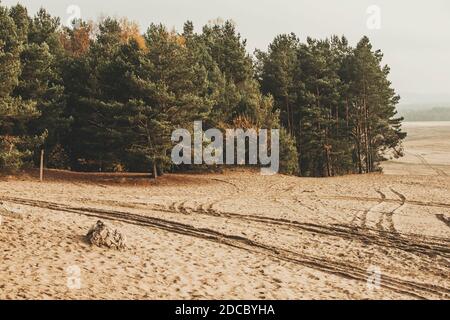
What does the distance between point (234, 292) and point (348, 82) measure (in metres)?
47.0

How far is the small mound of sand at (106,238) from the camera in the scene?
14.0 meters

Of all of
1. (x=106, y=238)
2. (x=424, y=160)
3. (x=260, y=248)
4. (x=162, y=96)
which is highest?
(x=162, y=96)

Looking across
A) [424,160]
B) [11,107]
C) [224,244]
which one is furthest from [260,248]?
[424,160]

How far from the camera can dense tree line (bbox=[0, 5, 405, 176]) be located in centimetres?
3306

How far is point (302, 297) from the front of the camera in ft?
36.1

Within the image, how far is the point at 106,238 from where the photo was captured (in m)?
14.1

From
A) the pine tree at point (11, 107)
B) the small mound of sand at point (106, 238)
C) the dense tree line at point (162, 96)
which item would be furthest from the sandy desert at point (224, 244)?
the dense tree line at point (162, 96)

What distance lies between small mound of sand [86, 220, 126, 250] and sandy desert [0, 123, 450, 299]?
0.80 ft

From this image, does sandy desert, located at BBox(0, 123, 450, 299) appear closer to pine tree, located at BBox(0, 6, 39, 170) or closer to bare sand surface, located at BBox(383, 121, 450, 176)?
pine tree, located at BBox(0, 6, 39, 170)

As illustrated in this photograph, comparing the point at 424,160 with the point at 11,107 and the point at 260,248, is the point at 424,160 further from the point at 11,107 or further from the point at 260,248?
the point at 260,248

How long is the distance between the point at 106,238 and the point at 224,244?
430cm

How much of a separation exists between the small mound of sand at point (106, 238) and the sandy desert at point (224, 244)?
243 millimetres
